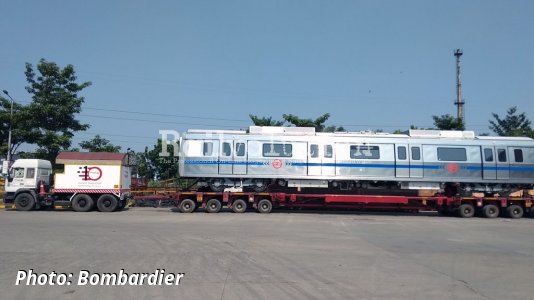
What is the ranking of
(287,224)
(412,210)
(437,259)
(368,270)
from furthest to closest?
(412,210) → (287,224) → (437,259) → (368,270)

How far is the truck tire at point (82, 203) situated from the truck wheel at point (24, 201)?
6.90ft

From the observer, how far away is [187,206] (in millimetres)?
22312

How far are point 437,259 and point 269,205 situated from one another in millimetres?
13126

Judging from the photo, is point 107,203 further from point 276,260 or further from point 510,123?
point 510,123

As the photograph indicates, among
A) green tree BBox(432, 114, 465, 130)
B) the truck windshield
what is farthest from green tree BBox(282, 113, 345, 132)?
the truck windshield

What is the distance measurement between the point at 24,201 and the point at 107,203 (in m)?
4.18

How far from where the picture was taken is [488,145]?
22609 millimetres

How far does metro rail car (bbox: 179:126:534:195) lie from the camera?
22.1 meters

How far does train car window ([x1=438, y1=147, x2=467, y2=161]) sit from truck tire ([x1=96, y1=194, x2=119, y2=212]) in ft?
55.0

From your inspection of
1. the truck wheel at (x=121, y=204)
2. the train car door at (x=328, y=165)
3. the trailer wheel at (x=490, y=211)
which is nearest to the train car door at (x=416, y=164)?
the trailer wheel at (x=490, y=211)

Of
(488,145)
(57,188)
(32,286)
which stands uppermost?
(488,145)

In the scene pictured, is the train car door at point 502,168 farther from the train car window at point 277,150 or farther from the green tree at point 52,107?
the green tree at point 52,107

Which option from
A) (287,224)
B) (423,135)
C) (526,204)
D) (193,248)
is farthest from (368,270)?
(526,204)

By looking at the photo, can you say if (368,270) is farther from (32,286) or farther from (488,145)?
(488,145)
